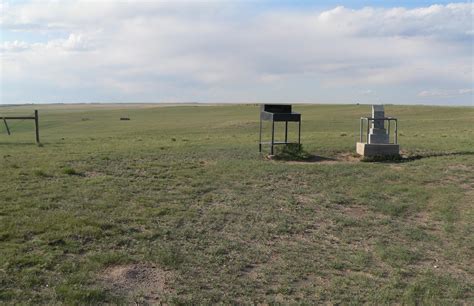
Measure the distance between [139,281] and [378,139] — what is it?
1247 centimetres

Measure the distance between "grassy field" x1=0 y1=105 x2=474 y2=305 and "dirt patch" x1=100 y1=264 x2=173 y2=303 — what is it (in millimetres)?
22

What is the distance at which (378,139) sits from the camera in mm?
16562

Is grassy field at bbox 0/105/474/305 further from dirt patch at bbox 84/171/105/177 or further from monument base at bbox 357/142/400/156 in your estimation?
monument base at bbox 357/142/400/156

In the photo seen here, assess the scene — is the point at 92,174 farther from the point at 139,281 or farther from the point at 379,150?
the point at 379,150

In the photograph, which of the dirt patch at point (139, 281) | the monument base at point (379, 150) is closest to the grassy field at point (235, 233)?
the dirt patch at point (139, 281)

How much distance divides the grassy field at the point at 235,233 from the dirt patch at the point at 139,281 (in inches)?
0.8

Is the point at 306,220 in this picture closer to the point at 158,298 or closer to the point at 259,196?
the point at 259,196

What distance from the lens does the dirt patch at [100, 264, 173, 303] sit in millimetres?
5523

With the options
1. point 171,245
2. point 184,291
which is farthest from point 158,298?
point 171,245

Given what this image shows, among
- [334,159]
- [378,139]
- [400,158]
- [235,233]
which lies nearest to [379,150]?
[400,158]

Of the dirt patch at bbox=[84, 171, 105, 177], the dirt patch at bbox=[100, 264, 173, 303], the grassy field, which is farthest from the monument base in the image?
the dirt patch at bbox=[100, 264, 173, 303]

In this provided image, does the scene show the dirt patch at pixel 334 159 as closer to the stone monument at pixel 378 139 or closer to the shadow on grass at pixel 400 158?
the stone monument at pixel 378 139

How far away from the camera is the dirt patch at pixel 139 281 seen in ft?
18.1

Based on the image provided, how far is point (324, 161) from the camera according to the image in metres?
15.1
